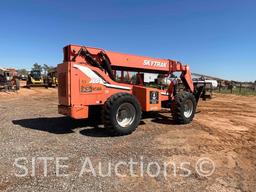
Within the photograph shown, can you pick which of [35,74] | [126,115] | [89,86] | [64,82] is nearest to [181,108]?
[126,115]

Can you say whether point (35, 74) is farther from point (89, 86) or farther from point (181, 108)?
point (89, 86)

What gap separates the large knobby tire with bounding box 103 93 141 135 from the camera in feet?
23.7

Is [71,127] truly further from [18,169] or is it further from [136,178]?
[136,178]

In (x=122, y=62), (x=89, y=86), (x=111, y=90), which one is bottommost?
(x=111, y=90)

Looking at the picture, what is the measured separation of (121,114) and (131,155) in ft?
7.01

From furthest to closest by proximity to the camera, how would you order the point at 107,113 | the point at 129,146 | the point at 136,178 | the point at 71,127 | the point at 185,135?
the point at 71,127, the point at 185,135, the point at 107,113, the point at 129,146, the point at 136,178

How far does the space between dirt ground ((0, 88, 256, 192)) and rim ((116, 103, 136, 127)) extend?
0.42m

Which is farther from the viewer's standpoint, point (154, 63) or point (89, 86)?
point (154, 63)

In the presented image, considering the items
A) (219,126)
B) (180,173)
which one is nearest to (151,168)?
(180,173)

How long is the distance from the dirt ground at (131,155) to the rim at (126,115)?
16.7 inches

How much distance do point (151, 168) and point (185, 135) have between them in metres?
2.90

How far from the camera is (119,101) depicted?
7375 mm

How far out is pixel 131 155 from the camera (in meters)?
5.82

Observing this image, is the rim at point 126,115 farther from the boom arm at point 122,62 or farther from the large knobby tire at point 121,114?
the boom arm at point 122,62
